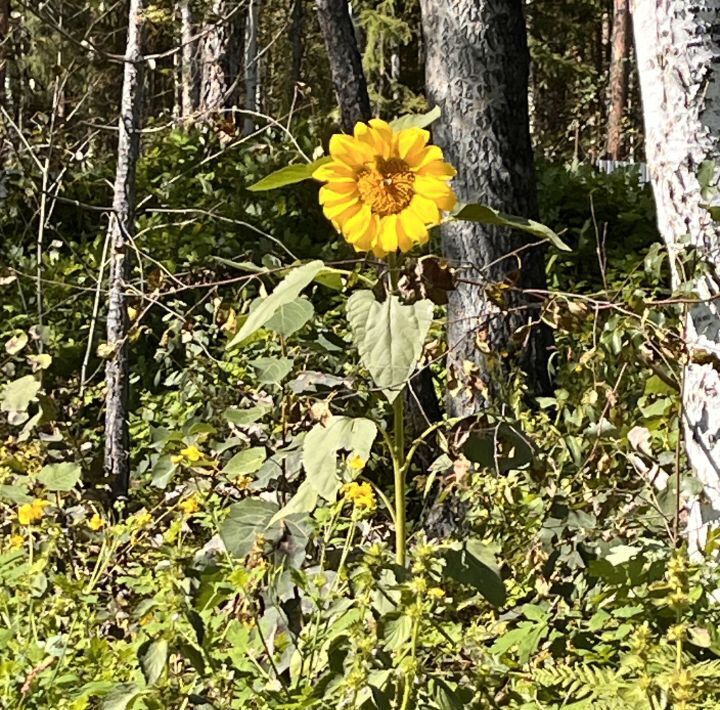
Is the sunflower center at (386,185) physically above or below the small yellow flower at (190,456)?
above

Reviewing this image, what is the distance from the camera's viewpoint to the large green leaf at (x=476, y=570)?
1735mm

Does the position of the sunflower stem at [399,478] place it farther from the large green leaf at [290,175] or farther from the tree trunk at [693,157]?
the tree trunk at [693,157]

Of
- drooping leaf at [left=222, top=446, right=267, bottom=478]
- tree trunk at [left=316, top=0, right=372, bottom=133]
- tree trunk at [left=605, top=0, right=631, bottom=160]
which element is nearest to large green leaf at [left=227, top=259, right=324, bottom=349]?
drooping leaf at [left=222, top=446, right=267, bottom=478]

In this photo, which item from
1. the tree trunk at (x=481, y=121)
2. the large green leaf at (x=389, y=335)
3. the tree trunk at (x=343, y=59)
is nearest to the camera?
the large green leaf at (x=389, y=335)

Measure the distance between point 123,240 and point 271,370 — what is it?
150 cm

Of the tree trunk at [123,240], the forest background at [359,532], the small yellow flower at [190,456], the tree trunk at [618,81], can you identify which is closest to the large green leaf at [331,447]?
the forest background at [359,532]

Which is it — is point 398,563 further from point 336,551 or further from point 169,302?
point 169,302

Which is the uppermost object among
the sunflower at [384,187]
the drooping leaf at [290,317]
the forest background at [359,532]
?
the sunflower at [384,187]

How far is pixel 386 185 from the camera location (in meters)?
1.65

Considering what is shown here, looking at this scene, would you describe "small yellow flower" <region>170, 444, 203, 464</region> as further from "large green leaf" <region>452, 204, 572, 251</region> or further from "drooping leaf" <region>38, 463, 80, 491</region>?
"large green leaf" <region>452, 204, 572, 251</region>

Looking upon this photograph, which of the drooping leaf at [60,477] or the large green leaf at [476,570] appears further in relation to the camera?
the drooping leaf at [60,477]

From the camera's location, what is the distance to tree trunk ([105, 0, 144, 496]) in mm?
3615

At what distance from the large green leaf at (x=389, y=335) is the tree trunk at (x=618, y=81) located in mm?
15918

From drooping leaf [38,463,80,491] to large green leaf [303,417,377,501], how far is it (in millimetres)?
1096
